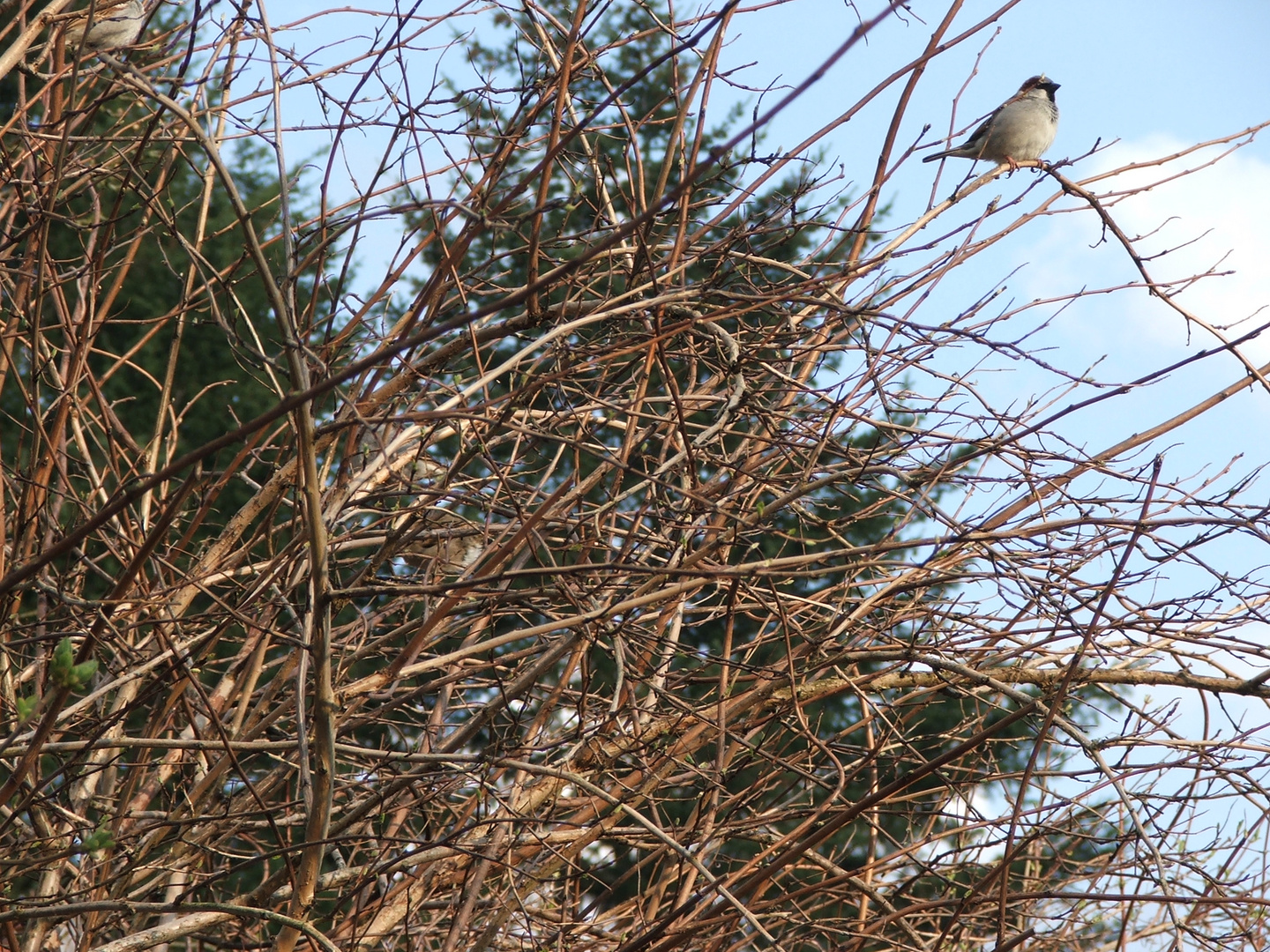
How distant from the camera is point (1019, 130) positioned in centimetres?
558

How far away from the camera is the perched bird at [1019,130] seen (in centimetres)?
557

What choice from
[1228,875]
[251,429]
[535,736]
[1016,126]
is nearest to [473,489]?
[535,736]

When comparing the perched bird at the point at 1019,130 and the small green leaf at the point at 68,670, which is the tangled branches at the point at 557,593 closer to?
the small green leaf at the point at 68,670

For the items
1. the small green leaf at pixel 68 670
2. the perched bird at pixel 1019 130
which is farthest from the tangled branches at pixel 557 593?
the perched bird at pixel 1019 130

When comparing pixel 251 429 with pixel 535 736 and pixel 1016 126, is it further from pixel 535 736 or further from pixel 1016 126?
pixel 1016 126

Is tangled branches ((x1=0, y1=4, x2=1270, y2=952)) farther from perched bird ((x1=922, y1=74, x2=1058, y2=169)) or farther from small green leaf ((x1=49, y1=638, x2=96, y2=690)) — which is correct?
perched bird ((x1=922, y1=74, x2=1058, y2=169))

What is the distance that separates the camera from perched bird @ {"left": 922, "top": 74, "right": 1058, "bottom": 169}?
5.57m

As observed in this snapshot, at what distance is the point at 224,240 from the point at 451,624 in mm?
10427

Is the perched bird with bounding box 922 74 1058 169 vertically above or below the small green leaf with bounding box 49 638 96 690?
above

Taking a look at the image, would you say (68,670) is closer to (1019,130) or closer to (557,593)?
(557,593)

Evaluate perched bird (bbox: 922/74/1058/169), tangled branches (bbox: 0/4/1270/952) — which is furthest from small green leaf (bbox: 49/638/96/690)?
perched bird (bbox: 922/74/1058/169)

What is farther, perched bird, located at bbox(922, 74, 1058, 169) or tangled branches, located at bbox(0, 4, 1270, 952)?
perched bird, located at bbox(922, 74, 1058, 169)

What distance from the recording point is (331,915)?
107 inches

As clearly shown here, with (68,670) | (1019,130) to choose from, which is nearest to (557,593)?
(68,670)
